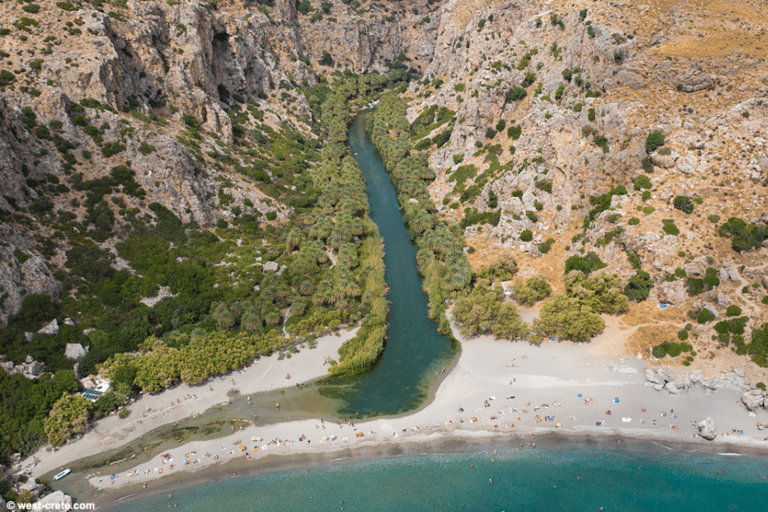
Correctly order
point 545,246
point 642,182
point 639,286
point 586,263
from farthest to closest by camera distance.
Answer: point 545,246, point 642,182, point 586,263, point 639,286

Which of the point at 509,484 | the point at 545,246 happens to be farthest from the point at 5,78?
the point at 509,484

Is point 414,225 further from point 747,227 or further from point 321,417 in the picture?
point 747,227

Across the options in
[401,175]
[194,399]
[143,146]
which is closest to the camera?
[194,399]

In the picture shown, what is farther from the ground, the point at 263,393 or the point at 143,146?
the point at 143,146

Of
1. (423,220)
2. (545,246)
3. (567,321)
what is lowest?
(567,321)

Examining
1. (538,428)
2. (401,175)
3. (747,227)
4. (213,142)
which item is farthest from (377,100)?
(538,428)

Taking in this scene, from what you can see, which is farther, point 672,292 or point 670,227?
point 670,227

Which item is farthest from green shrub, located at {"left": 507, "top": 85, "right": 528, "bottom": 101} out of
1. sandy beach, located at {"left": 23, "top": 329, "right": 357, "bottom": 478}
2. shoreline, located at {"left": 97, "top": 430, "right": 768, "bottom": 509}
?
shoreline, located at {"left": 97, "top": 430, "right": 768, "bottom": 509}

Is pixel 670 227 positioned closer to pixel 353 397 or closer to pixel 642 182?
pixel 642 182
